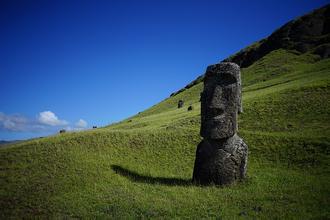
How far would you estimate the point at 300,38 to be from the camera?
9981cm

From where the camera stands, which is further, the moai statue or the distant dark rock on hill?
the distant dark rock on hill

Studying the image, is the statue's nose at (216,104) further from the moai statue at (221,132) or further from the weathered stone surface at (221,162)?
the weathered stone surface at (221,162)

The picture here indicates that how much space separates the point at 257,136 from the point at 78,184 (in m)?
14.6

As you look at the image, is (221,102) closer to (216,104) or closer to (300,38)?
(216,104)

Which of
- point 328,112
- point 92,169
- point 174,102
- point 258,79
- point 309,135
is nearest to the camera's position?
point 92,169

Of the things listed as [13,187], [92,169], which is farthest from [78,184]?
[13,187]

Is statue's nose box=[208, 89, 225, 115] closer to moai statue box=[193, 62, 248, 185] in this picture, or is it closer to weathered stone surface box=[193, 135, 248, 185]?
moai statue box=[193, 62, 248, 185]

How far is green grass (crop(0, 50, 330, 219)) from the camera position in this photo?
12633 mm

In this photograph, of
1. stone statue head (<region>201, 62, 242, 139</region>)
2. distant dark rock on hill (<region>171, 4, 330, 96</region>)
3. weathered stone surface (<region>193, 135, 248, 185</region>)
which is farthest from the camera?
distant dark rock on hill (<region>171, 4, 330, 96</region>)

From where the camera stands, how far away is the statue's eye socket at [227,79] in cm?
1693

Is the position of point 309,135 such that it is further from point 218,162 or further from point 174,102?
point 174,102

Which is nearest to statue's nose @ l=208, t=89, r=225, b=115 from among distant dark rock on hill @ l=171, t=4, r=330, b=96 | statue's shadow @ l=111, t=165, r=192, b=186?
statue's shadow @ l=111, t=165, r=192, b=186

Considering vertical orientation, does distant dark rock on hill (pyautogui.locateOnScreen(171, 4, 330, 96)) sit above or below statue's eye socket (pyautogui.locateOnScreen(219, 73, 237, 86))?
above

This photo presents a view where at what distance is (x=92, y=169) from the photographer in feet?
61.8
